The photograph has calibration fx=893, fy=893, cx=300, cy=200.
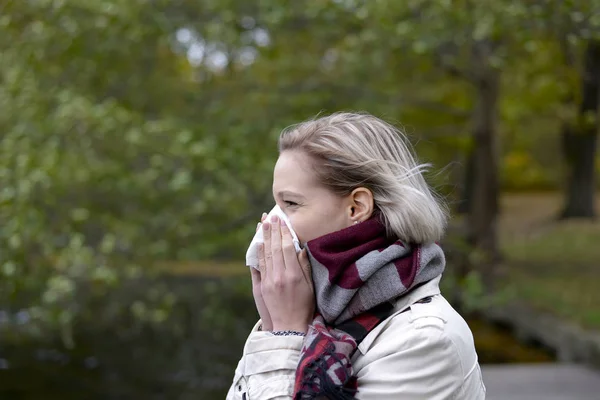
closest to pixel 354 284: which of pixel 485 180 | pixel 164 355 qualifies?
pixel 164 355

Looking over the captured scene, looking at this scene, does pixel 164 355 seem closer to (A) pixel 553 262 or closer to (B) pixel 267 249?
(A) pixel 553 262

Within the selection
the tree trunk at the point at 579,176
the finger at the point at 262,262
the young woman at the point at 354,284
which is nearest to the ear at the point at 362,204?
the young woman at the point at 354,284

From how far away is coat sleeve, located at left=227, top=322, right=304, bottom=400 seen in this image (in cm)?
198

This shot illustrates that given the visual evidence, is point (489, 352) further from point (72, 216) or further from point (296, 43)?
point (72, 216)

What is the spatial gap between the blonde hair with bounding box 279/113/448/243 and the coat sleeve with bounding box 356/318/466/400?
0.23 metres

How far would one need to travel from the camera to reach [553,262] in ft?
55.6

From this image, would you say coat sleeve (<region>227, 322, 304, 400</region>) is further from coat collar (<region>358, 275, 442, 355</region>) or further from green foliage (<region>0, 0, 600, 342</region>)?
green foliage (<region>0, 0, 600, 342</region>)

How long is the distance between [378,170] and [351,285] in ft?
0.93

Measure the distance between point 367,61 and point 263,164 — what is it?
1.79 meters

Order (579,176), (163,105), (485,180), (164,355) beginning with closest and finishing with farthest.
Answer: (163,105), (164,355), (485,180), (579,176)

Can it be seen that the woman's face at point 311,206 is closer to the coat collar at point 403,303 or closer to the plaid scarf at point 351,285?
the plaid scarf at point 351,285

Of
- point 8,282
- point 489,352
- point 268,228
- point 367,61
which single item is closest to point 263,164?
point 367,61

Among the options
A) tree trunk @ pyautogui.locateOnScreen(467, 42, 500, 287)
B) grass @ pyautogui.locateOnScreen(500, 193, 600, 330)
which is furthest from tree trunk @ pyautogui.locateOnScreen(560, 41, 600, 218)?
tree trunk @ pyautogui.locateOnScreen(467, 42, 500, 287)

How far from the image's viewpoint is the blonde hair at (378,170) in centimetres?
204
